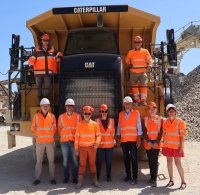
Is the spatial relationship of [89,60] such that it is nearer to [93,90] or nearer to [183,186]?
[93,90]

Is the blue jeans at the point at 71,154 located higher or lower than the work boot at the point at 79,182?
higher

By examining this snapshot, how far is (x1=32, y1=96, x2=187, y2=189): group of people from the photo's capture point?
8078 millimetres

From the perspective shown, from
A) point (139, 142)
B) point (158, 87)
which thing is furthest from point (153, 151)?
point (158, 87)

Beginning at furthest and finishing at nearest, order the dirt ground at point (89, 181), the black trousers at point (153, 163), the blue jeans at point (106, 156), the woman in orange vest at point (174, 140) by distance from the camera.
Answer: the blue jeans at point (106, 156)
the black trousers at point (153, 163)
the woman in orange vest at point (174, 140)
the dirt ground at point (89, 181)

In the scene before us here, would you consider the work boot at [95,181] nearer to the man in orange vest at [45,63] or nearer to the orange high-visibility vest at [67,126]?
the orange high-visibility vest at [67,126]

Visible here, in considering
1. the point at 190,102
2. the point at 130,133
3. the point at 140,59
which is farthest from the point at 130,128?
the point at 190,102

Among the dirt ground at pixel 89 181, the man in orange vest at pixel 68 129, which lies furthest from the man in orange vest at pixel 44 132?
the dirt ground at pixel 89 181

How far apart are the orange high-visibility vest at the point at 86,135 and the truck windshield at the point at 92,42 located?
2.33 meters

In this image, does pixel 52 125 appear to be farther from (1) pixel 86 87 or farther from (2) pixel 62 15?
(2) pixel 62 15

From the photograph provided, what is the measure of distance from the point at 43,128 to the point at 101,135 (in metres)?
1.14

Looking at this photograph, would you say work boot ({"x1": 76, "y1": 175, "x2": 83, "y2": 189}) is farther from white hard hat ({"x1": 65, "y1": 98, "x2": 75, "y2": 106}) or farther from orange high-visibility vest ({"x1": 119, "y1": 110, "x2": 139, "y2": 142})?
white hard hat ({"x1": 65, "y1": 98, "x2": 75, "y2": 106})

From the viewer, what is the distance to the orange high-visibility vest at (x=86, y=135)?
26.3 ft

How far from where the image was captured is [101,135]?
834 centimetres

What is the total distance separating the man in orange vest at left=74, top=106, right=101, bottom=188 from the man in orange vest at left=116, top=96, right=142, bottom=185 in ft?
1.76
